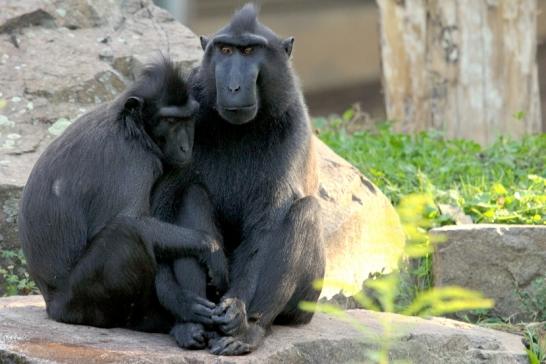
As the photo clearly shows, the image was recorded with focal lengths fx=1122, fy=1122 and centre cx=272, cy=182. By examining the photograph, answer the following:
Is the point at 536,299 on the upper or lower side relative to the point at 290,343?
lower

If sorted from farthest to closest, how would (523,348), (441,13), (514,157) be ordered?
(441,13)
(514,157)
(523,348)

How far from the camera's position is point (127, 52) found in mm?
9195

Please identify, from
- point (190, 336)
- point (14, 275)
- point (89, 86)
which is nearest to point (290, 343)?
point (190, 336)

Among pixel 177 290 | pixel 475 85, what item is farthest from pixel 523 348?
pixel 475 85

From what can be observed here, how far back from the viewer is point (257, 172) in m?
6.34

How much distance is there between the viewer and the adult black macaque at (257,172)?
602 cm

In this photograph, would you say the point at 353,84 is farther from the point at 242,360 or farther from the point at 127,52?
the point at 242,360

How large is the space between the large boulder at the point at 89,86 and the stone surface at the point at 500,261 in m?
0.46

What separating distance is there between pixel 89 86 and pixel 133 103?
9.40ft

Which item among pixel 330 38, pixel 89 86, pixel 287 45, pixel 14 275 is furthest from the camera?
pixel 330 38

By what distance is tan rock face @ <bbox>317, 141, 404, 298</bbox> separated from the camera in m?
7.91

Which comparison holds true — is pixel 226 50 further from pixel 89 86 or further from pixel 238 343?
pixel 89 86

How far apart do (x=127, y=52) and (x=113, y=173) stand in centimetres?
352

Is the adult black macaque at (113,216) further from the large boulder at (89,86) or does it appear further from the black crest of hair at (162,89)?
the large boulder at (89,86)
